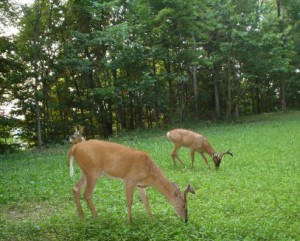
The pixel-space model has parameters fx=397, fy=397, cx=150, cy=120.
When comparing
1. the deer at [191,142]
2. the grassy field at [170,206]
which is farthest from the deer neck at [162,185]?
the deer at [191,142]

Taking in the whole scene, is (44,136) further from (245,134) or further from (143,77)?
(245,134)

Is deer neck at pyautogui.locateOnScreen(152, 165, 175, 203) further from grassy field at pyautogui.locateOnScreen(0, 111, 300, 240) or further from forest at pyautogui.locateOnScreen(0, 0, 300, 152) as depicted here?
forest at pyautogui.locateOnScreen(0, 0, 300, 152)

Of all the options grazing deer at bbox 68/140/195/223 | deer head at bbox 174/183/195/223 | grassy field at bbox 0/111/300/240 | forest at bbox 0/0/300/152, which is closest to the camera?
grassy field at bbox 0/111/300/240

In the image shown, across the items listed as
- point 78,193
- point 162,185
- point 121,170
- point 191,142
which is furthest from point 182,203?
point 191,142

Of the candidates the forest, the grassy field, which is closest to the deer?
the grassy field

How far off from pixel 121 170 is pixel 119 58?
18398mm

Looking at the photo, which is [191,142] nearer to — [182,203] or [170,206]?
[170,206]

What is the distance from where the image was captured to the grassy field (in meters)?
6.25

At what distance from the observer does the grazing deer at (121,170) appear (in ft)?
23.1

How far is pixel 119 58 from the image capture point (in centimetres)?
2481

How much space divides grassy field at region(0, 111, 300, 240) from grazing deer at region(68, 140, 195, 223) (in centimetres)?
41

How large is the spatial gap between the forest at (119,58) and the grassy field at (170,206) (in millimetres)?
11019

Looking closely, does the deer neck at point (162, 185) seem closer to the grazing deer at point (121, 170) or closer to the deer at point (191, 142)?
the grazing deer at point (121, 170)

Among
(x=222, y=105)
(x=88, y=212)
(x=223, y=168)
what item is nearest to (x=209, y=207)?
(x=88, y=212)
